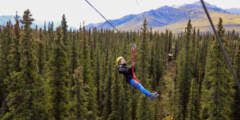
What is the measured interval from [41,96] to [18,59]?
5874 millimetres

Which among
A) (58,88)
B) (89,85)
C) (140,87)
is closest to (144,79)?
(89,85)

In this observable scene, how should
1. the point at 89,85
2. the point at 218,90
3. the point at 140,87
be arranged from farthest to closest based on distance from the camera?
the point at 89,85 < the point at 218,90 < the point at 140,87

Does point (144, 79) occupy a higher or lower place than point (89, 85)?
higher

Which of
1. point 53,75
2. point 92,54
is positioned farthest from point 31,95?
point 92,54

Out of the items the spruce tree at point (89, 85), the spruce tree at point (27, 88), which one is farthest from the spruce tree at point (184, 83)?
the spruce tree at point (27, 88)

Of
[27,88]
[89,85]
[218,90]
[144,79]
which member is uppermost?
[27,88]

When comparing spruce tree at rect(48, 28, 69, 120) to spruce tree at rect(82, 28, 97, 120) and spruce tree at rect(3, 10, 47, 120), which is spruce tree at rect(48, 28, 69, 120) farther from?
spruce tree at rect(82, 28, 97, 120)

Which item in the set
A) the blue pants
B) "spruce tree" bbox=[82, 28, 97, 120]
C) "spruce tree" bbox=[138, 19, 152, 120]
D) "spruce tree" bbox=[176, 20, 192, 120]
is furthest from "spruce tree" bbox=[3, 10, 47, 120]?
"spruce tree" bbox=[176, 20, 192, 120]

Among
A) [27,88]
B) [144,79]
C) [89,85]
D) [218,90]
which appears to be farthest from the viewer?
[144,79]

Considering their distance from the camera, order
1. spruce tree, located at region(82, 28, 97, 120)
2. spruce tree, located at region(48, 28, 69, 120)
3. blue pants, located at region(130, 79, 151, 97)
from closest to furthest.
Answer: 1. blue pants, located at region(130, 79, 151, 97)
2. spruce tree, located at region(48, 28, 69, 120)
3. spruce tree, located at region(82, 28, 97, 120)

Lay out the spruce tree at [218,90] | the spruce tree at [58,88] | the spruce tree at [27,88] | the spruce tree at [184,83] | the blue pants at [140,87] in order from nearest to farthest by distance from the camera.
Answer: the blue pants at [140,87]
the spruce tree at [27,88]
the spruce tree at [58,88]
the spruce tree at [218,90]
the spruce tree at [184,83]

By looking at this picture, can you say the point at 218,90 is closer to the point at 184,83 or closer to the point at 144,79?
the point at 144,79

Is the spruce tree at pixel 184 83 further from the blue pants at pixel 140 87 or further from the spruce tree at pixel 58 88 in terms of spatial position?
the blue pants at pixel 140 87

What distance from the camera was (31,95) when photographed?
25.6 meters
